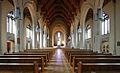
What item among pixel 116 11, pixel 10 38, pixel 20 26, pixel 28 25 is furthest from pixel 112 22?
pixel 28 25

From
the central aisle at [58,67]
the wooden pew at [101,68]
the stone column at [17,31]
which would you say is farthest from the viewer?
the stone column at [17,31]

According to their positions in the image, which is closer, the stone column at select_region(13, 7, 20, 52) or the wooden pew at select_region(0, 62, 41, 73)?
the wooden pew at select_region(0, 62, 41, 73)

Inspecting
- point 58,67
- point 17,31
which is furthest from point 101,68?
point 17,31

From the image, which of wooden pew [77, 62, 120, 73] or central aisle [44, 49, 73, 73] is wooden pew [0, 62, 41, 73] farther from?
Result: central aisle [44, 49, 73, 73]

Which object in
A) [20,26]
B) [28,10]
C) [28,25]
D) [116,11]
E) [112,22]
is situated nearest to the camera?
[116,11]

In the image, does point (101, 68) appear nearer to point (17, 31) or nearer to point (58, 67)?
point (58, 67)

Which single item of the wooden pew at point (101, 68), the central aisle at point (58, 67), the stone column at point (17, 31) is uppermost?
the stone column at point (17, 31)

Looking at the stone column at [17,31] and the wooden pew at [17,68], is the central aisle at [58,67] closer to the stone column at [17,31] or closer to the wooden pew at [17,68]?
the stone column at [17,31]

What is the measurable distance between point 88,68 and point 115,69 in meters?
0.77

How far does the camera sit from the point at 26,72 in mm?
6672

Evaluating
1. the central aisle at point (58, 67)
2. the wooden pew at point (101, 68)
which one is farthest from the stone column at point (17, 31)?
the wooden pew at point (101, 68)

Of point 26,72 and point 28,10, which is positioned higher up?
point 28,10

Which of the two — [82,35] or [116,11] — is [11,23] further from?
[116,11]

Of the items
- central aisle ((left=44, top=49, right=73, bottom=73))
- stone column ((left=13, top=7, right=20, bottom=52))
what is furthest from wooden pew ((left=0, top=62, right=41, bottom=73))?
stone column ((left=13, top=7, right=20, bottom=52))
